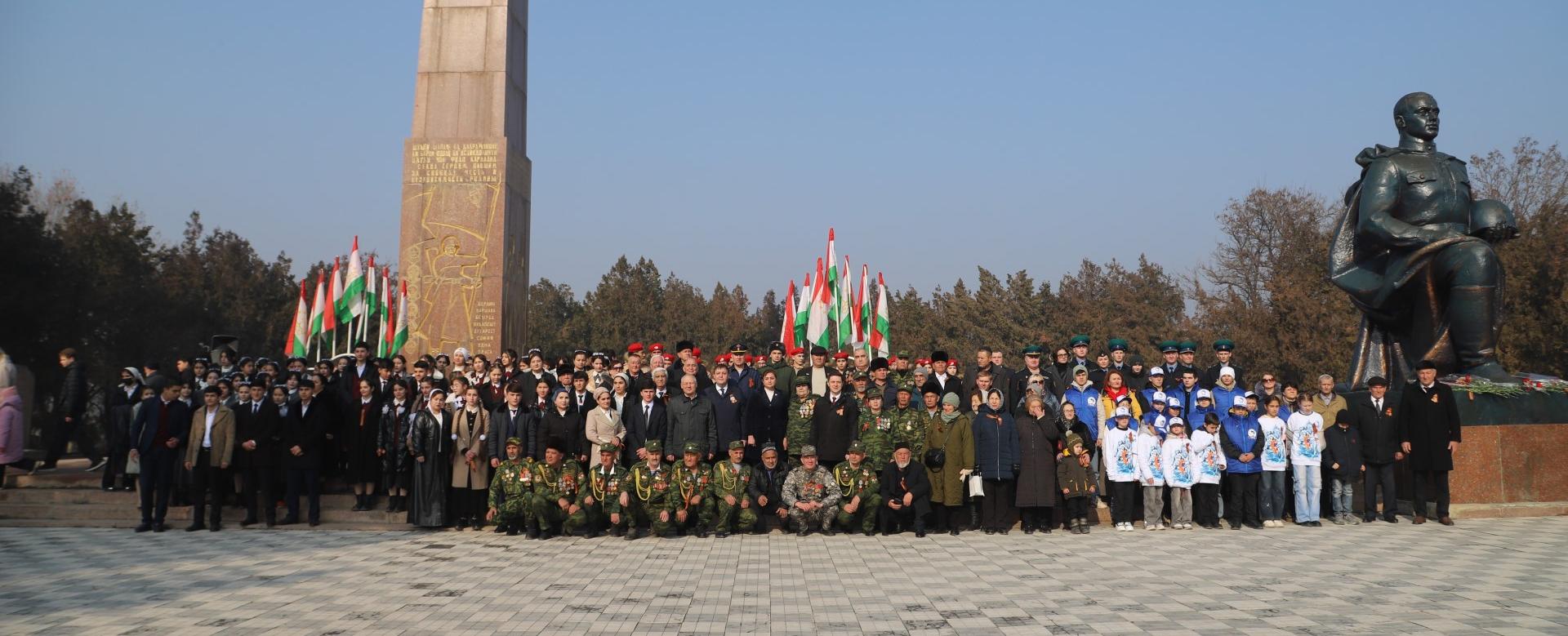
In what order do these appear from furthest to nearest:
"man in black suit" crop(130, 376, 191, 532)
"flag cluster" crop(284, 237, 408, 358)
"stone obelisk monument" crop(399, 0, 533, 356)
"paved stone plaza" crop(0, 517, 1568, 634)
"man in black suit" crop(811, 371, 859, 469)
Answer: "flag cluster" crop(284, 237, 408, 358) → "stone obelisk monument" crop(399, 0, 533, 356) → "man in black suit" crop(811, 371, 859, 469) → "man in black suit" crop(130, 376, 191, 532) → "paved stone plaza" crop(0, 517, 1568, 634)

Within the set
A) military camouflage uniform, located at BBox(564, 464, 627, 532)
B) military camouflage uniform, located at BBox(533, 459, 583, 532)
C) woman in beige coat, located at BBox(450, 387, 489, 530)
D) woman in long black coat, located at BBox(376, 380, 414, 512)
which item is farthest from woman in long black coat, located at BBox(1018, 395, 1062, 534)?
woman in long black coat, located at BBox(376, 380, 414, 512)

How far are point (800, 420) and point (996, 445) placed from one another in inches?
77.0

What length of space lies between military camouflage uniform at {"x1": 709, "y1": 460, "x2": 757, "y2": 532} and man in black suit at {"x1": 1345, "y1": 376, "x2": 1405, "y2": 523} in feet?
19.6

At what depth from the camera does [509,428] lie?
1081 centimetres

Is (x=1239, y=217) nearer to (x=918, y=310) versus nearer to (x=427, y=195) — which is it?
(x=918, y=310)

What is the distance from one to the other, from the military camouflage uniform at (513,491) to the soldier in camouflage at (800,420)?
256 cm

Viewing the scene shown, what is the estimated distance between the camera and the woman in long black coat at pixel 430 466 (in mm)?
10758

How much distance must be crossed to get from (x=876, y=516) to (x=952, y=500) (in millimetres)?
781

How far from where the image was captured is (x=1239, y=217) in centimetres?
3703

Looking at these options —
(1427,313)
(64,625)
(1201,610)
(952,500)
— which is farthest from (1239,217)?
(64,625)

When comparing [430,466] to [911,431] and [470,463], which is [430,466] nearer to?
[470,463]

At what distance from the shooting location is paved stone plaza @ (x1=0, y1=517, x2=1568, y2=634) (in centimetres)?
626

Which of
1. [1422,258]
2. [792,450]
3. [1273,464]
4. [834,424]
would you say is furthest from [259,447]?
[1422,258]

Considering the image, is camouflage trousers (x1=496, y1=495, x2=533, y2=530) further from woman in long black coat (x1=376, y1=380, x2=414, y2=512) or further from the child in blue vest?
the child in blue vest
